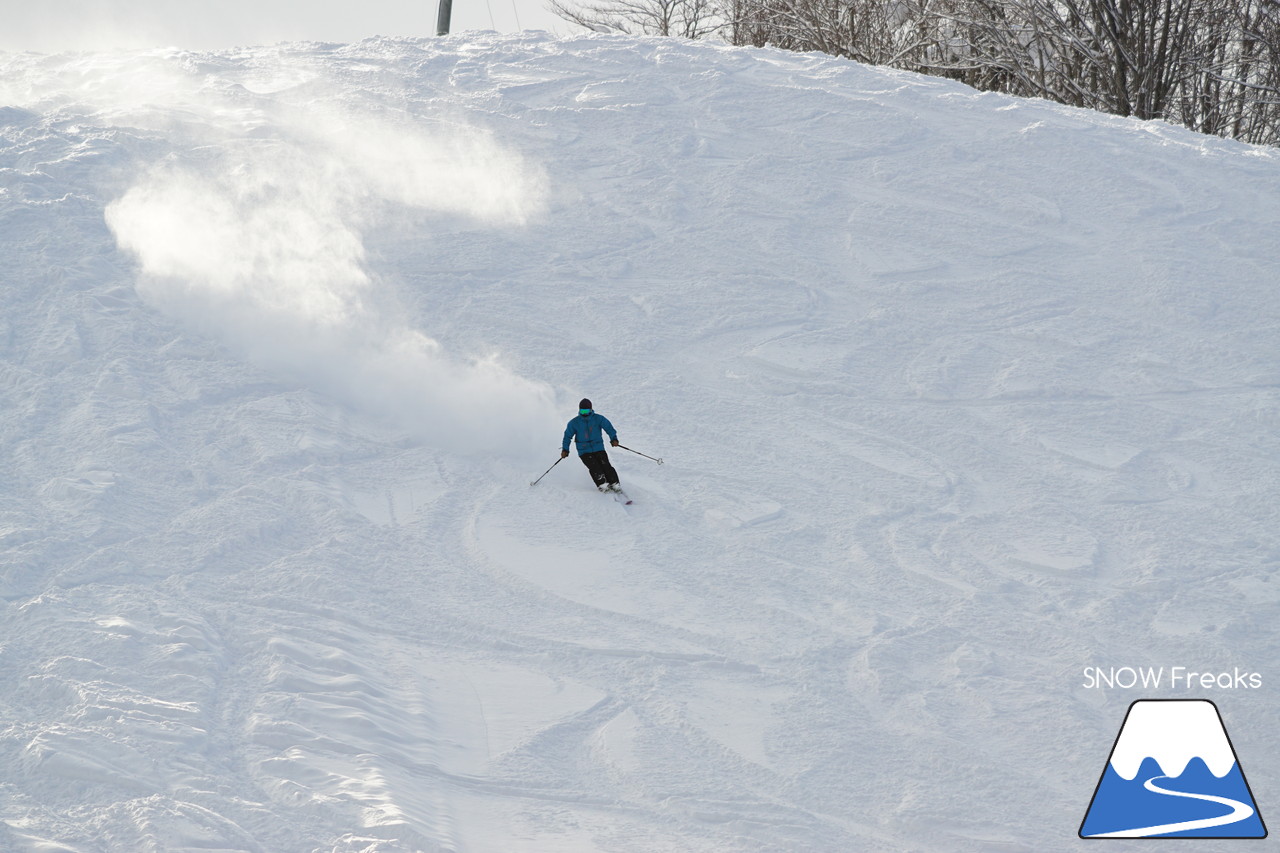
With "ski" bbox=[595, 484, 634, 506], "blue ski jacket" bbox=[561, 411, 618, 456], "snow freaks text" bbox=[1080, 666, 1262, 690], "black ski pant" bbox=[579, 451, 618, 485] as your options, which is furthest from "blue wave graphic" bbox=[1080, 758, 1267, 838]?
"blue ski jacket" bbox=[561, 411, 618, 456]

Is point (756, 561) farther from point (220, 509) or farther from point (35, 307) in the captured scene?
point (35, 307)

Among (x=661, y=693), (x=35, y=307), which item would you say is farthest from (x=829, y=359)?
(x=35, y=307)

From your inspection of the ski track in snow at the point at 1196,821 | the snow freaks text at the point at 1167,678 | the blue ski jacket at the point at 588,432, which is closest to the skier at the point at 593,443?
the blue ski jacket at the point at 588,432

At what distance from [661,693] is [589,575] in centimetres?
158

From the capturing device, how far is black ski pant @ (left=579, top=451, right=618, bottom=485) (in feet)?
30.7

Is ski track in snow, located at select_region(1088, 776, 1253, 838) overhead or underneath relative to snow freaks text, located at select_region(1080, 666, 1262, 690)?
underneath

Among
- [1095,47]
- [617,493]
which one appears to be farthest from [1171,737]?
[1095,47]

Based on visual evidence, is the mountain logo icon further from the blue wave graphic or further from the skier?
the skier

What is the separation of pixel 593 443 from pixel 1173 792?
208 inches

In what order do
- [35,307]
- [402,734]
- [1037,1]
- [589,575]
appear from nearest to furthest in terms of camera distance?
[402,734] → [589,575] → [35,307] → [1037,1]

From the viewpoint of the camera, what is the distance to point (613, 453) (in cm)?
1020

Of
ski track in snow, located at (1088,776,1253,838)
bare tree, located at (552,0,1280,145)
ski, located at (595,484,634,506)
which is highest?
bare tree, located at (552,0,1280,145)

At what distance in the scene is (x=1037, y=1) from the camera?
21.3 metres

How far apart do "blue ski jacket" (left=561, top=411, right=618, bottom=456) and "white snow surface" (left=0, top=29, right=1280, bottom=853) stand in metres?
0.52
